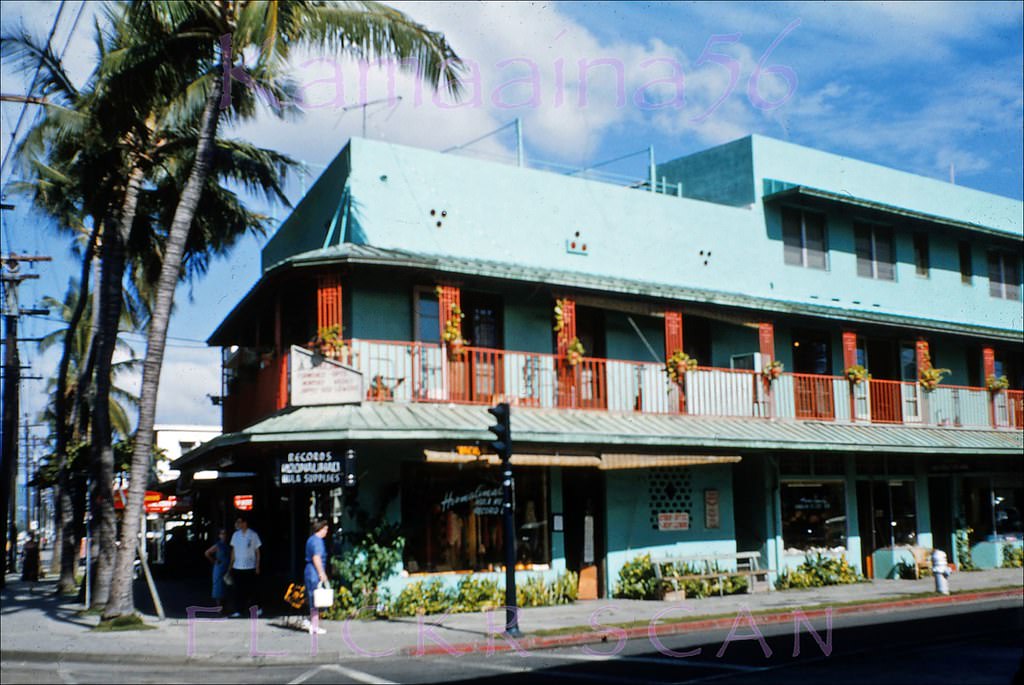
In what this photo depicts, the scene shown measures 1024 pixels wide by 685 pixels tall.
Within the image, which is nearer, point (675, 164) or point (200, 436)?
point (675, 164)

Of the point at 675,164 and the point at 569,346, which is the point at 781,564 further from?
the point at 675,164

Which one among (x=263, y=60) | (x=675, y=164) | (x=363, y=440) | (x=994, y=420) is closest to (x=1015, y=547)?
(x=994, y=420)

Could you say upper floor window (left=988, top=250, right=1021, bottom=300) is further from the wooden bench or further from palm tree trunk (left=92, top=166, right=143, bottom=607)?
palm tree trunk (left=92, top=166, right=143, bottom=607)

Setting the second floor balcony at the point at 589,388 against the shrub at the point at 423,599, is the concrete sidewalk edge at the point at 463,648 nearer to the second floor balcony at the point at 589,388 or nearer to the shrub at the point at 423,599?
the shrub at the point at 423,599

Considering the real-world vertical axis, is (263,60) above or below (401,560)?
above

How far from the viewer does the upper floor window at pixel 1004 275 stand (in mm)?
29812

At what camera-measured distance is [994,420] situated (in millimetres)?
26766

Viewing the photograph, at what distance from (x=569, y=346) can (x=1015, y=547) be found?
15.2m

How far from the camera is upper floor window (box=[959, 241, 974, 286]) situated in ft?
95.0

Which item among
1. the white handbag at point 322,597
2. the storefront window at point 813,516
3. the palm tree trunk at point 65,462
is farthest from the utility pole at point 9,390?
the storefront window at point 813,516

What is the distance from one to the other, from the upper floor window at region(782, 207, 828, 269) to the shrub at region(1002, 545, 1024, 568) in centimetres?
893

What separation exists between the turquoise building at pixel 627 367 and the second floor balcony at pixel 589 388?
61mm

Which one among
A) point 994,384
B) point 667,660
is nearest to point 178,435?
point 994,384

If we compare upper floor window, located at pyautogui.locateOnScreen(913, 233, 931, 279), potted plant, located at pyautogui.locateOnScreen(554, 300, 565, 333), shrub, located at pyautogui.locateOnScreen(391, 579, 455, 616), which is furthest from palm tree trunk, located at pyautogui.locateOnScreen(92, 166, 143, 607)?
upper floor window, located at pyautogui.locateOnScreen(913, 233, 931, 279)
